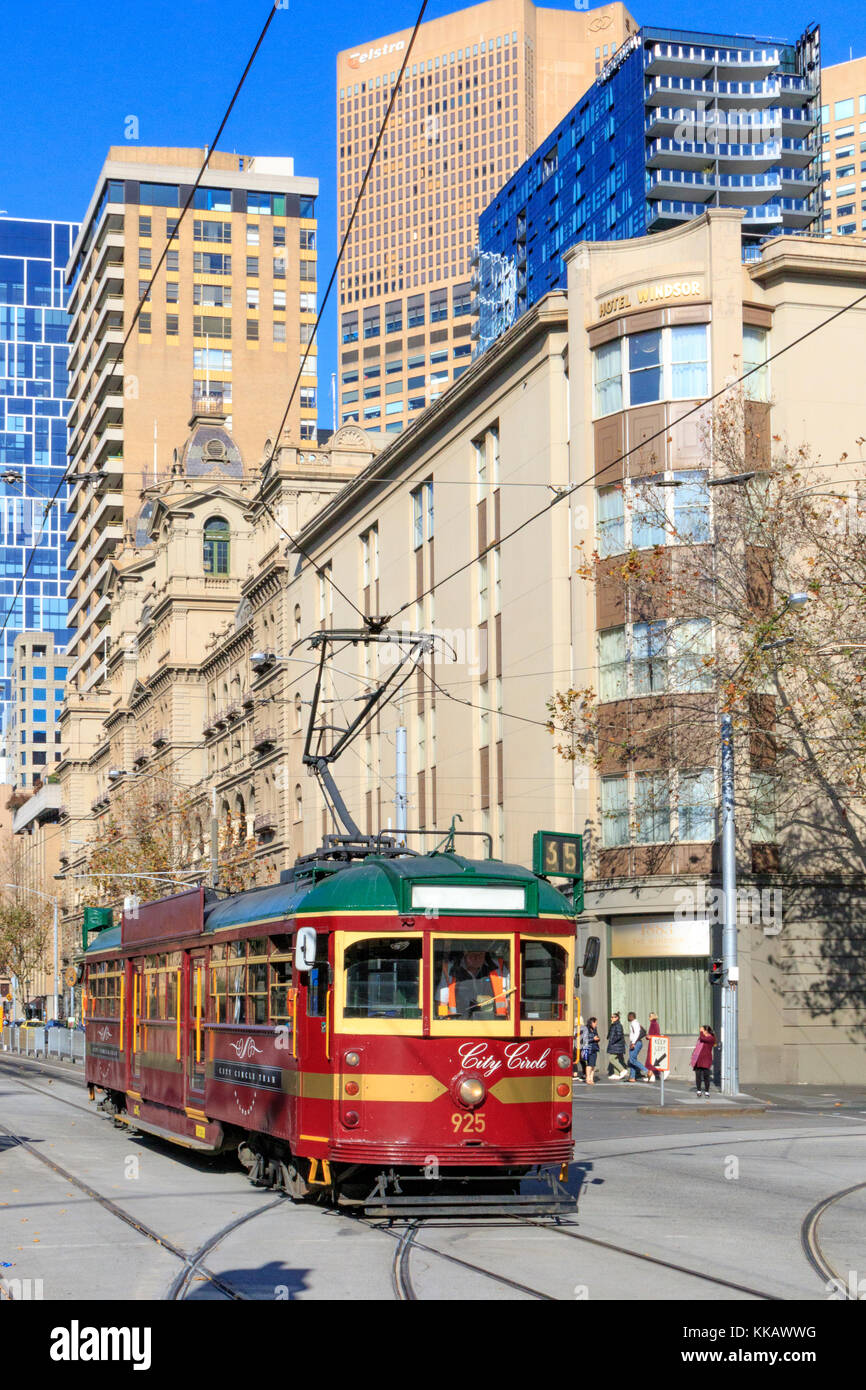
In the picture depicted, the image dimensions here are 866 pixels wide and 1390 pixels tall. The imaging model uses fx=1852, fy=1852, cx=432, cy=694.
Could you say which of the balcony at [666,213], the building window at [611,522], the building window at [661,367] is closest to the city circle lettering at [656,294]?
the building window at [661,367]

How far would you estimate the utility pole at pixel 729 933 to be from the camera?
118ft

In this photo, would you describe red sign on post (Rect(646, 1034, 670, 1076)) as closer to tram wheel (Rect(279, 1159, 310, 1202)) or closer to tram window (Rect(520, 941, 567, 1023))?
tram wheel (Rect(279, 1159, 310, 1202))

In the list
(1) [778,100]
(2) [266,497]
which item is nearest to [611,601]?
(2) [266,497]

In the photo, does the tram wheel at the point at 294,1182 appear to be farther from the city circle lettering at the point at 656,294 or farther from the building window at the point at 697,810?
the city circle lettering at the point at 656,294

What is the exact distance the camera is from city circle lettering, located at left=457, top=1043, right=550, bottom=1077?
51.6ft

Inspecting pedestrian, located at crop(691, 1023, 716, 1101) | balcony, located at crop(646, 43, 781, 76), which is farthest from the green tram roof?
balcony, located at crop(646, 43, 781, 76)

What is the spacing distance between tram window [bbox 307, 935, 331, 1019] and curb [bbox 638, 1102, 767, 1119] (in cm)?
1698

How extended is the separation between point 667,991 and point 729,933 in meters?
7.34

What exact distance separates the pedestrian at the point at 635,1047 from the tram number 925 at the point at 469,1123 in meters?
26.4

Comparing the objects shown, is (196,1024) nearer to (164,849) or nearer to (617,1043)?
(617,1043)

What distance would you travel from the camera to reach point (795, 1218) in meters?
16.7

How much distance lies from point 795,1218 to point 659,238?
109 feet

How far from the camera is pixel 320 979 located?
1619 centimetres
